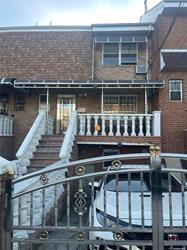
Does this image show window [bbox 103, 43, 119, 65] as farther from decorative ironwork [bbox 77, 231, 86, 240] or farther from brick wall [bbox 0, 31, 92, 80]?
decorative ironwork [bbox 77, 231, 86, 240]

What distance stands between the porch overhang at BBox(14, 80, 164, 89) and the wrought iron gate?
8.56 metres

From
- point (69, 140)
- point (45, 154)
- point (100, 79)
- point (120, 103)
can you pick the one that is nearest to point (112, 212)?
point (69, 140)

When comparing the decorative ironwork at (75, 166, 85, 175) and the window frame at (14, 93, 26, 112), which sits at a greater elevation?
the window frame at (14, 93, 26, 112)

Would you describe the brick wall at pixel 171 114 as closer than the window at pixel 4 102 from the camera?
Yes

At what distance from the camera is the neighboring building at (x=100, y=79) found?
14695 millimetres

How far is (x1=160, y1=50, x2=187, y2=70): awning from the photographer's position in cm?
1484

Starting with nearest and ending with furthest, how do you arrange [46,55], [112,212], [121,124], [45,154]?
1. [112,212]
2. [45,154]
3. [121,124]
4. [46,55]

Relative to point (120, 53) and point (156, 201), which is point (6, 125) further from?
point (156, 201)

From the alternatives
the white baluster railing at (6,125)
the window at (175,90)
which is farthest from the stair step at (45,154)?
the window at (175,90)

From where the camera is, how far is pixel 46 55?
17.5m

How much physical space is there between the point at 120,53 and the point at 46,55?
4247 mm

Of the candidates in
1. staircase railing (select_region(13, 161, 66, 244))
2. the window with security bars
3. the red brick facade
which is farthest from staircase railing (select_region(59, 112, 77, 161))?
the window with security bars

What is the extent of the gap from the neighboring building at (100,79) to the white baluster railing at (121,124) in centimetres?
5

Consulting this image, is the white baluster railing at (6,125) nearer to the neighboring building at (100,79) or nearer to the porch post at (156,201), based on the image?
the neighboring building at (100,79)
